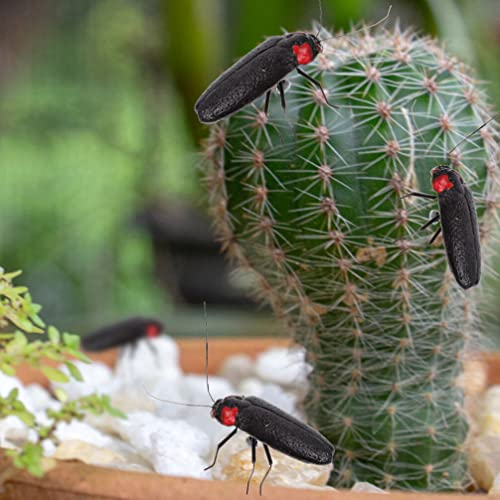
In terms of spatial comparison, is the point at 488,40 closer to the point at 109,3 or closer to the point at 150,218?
the point at 150,218

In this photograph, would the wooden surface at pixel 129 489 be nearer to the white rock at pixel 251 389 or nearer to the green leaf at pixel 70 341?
the green leaf at pixel 70 341

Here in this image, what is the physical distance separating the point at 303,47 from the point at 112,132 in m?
5.05

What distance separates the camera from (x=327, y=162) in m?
1.25

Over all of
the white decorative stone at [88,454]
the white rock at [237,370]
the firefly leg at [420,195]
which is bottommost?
the white rock at [237,370]

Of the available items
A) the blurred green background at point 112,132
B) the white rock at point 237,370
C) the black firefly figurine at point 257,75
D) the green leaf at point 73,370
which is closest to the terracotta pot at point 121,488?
the green leaf at point 73,370

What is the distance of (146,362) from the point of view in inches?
81.0

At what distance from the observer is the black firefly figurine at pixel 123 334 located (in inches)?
74.4

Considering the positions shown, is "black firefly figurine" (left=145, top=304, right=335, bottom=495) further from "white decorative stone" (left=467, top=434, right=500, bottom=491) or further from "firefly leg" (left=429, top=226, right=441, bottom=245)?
"white decorative stone" (left=467, top=434, right=500, bottom=491)

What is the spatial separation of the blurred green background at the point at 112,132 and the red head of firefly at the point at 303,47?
257cm

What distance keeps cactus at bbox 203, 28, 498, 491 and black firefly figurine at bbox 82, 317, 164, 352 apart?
545 millimetres

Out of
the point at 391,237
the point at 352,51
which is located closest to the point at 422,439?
the point at 391,237

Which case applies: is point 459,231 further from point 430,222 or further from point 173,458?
point 173,458

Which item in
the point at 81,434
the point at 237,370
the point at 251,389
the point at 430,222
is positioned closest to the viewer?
the point at 430,222

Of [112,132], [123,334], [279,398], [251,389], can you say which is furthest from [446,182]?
[112,132]
